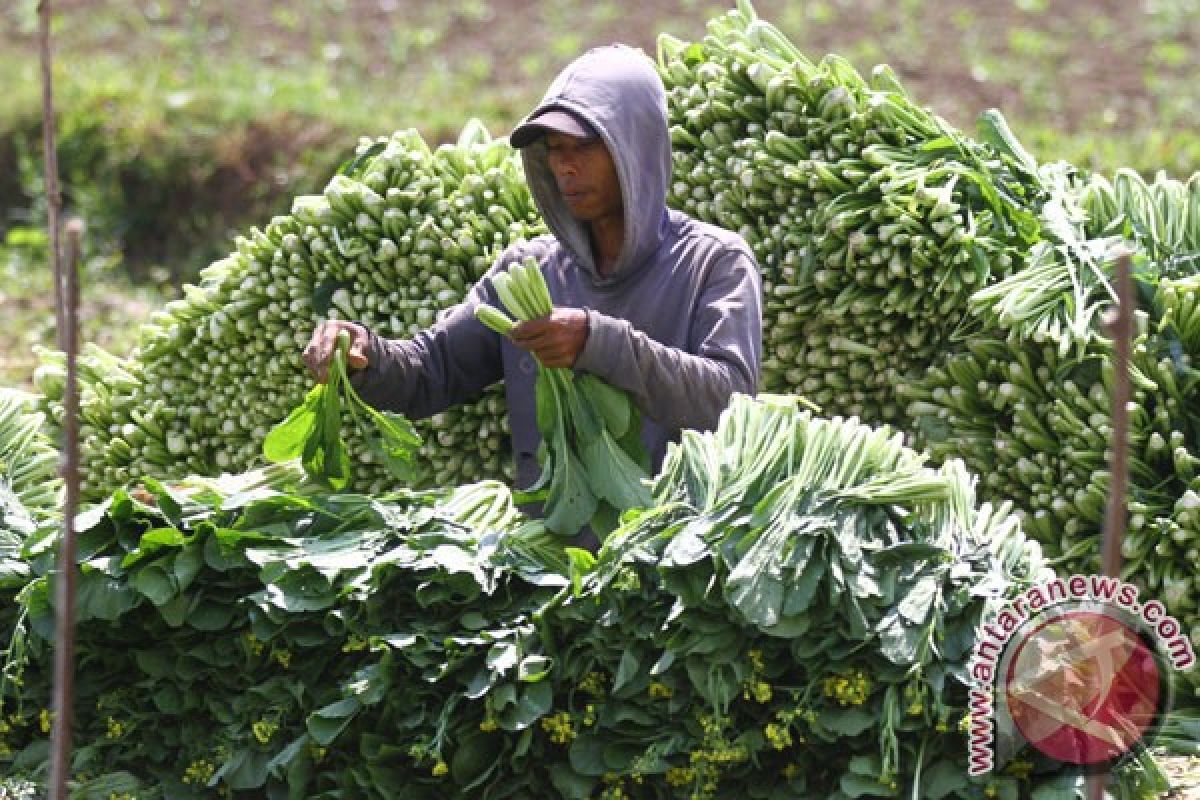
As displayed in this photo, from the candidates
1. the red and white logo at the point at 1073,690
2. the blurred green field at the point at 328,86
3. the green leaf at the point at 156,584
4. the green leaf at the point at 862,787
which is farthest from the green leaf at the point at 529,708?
the blurred green field at the point at 328,86

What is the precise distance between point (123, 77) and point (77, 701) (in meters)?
5.56

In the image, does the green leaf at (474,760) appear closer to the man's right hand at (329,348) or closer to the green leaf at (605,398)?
the green leaf at (605,398)

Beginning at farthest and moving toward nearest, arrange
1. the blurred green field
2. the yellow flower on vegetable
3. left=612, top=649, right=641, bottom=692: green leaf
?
the blurred green field, the yellow flower on vegetable, left=612, top=649, right=641, bottom=692: green leaf

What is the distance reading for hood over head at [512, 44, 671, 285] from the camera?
3408 millimetres

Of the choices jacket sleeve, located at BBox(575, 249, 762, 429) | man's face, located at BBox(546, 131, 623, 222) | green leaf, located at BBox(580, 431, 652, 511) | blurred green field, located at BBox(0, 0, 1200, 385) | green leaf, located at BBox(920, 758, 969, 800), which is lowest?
green leaf, located at BBox(920, 758, 969, 800)

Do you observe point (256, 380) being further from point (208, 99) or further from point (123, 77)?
point (123, 77)

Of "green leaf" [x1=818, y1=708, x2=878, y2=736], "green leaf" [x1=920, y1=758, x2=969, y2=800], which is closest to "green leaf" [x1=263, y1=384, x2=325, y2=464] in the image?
"green leaf" [x1=818, y1=708, x2=878, y2=736]

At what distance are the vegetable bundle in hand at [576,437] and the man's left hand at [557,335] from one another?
0.02 m

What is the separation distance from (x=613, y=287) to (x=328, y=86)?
4.92 meters

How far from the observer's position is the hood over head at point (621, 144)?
3408 millimetres

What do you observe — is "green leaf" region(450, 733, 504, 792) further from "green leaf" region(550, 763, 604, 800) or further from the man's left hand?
the man's left hand

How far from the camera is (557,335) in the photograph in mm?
3076

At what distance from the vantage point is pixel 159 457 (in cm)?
433

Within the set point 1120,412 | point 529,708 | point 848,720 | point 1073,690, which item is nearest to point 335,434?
point 529,708
